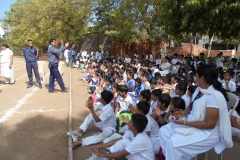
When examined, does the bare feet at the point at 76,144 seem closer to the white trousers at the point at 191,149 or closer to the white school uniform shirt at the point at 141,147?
the white school uniform shirt at the point at 141,147

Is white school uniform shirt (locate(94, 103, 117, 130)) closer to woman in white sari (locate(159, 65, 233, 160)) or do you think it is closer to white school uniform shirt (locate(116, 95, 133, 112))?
white school uniform shirt (locate(116, 95, 133, 112))

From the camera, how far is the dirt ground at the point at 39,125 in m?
3.47

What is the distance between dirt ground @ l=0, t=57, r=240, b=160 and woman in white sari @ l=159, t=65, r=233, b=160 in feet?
3.83

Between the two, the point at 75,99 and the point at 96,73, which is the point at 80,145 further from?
the point at 96,73

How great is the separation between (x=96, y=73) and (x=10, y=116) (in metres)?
3.72

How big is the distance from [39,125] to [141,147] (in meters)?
2.59

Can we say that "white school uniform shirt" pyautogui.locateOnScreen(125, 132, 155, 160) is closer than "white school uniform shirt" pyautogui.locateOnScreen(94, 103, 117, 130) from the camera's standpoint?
Yes

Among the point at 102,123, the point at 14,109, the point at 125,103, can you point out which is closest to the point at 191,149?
the point at 102,123

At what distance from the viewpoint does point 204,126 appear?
234 centimetres

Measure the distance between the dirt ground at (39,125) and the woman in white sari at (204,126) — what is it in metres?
1.17

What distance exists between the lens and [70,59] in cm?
1691

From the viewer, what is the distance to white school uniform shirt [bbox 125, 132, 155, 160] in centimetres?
270

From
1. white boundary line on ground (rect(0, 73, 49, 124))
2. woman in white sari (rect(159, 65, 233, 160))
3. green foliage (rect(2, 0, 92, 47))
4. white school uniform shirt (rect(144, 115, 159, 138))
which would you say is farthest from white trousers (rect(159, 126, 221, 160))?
green foliage (rect(2, 0, 92, 47))

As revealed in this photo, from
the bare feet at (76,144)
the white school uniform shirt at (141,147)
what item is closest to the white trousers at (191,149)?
the white school uniform shirt at (141,147)
